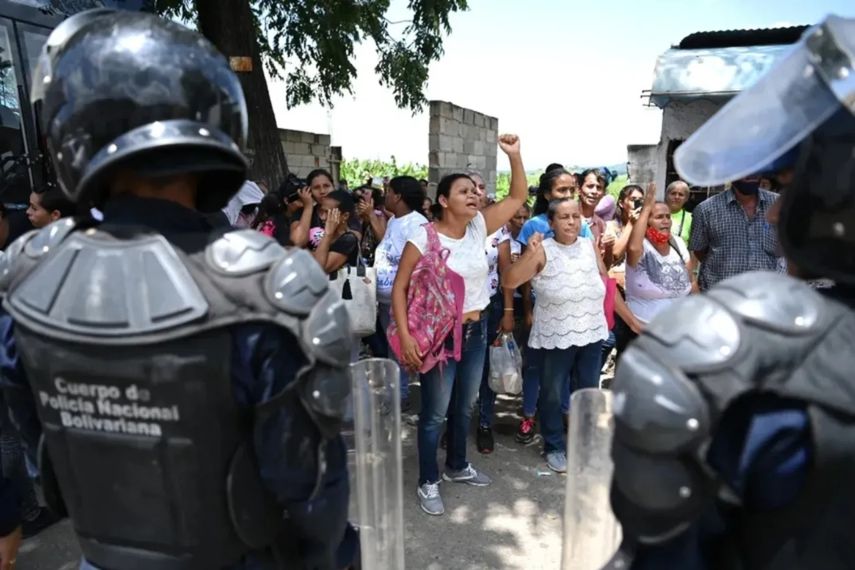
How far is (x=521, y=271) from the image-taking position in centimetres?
351

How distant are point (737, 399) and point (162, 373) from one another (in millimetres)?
963

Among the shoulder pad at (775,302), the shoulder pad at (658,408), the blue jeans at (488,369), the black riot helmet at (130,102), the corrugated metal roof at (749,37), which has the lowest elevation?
the blue jeans at (488,369)

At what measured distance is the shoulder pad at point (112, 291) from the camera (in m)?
1.13

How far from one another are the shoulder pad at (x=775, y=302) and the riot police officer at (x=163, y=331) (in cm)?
69

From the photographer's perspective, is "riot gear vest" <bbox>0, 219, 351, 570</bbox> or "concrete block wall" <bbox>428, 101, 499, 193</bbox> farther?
"concrete block wall" <bbox>428, 101, 499, 193</bbox>

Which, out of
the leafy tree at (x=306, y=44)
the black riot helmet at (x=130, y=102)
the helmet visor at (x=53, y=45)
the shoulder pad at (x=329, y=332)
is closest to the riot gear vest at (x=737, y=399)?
the shoulder pad at (x=329, y=332)

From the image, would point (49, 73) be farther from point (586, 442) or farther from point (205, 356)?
point (586, 442)

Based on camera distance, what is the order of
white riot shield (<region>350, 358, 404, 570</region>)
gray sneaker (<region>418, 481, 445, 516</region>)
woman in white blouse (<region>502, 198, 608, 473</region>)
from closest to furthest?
white riot shield (<region>350, 358, 404, 570</region>) < gray sneaker (<region>418, 481, 445, 516</region>) < woman in white blouse (<region>502, 198, 608, 473</region>)

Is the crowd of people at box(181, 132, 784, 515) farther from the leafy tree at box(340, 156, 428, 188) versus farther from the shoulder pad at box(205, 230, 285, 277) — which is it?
the leafy tree at box(340, 156, 428, 188)

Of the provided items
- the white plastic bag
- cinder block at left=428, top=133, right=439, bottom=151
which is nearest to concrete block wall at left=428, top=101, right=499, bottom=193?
cinder block at left=428, top=133, right=439, bottom=151

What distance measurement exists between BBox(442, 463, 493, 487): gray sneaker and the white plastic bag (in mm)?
516

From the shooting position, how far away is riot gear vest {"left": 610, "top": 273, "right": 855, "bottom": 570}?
2.90ft

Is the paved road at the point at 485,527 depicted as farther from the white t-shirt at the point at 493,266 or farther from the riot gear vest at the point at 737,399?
the riot gear vest at the point at 737,399

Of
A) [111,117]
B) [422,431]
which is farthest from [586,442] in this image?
[111,117]
